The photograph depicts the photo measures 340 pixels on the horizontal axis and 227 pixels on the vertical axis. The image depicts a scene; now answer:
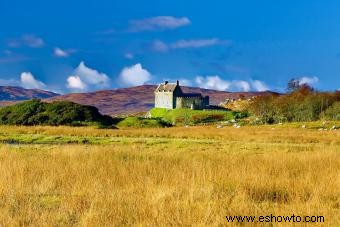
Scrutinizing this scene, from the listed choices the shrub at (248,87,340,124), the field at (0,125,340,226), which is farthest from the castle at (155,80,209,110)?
the field at (0,125,340,226)

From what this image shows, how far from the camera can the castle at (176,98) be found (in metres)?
144

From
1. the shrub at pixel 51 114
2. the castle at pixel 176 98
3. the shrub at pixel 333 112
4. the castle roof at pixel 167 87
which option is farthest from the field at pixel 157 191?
the castle roof at pixel 167 87

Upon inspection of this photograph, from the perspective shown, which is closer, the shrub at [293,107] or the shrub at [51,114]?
the shrub at [51,114]

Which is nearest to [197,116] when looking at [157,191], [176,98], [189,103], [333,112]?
[189,103]

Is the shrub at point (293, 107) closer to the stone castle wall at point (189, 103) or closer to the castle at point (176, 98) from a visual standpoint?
the stone castle wall at point (189, 103)

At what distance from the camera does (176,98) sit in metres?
146

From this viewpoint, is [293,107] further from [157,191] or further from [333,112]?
[157,191]

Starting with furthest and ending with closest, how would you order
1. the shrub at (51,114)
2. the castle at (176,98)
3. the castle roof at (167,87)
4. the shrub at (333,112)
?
the castle roof at (167,87)
the castle at (176,98)
the shrub at (333,112)
the shrub at (51,114)

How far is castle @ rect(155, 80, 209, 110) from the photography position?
14400 cm

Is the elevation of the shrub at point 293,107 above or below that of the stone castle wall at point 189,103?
below

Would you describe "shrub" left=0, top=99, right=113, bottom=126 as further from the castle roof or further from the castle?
the castle roof

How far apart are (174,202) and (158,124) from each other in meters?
77.3

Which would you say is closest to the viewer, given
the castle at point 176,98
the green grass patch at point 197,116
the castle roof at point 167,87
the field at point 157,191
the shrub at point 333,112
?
the field at point 157,191

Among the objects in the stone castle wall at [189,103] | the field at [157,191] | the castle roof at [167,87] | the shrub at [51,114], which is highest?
the castle roof at [167,87]
